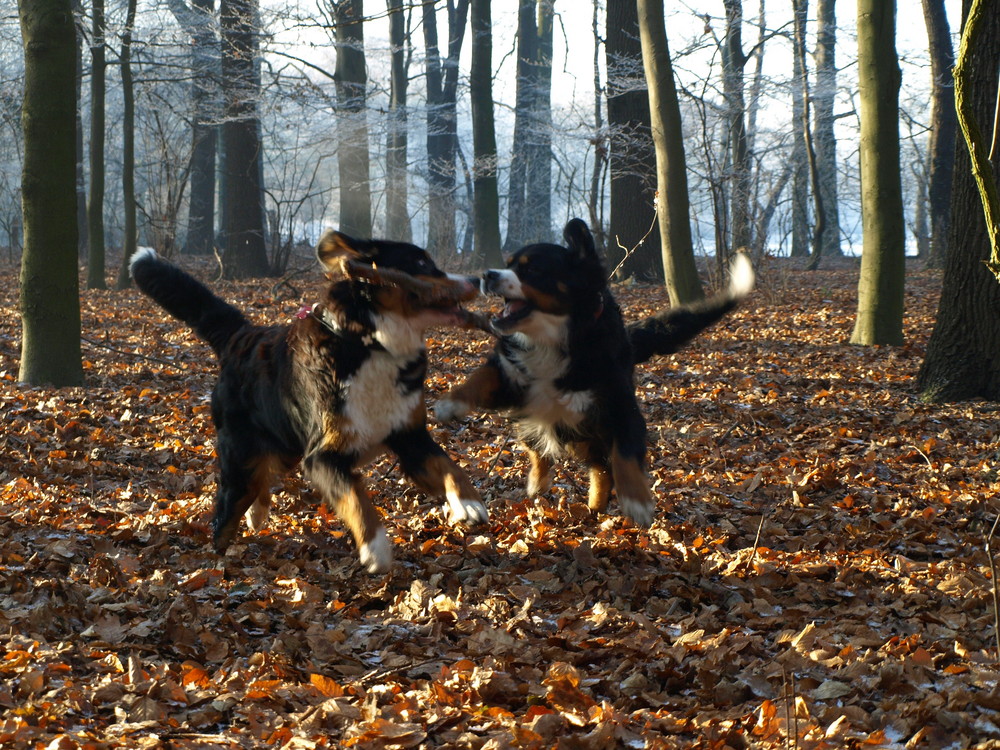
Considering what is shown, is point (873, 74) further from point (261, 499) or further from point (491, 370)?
point (261, 499)

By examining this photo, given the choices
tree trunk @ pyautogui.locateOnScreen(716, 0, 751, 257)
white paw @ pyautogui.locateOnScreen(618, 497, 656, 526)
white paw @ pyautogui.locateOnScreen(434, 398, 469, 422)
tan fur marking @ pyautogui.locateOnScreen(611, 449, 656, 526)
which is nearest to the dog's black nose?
white paw @ pyautogui.locateOnScreen(434, 398, 469, 422)

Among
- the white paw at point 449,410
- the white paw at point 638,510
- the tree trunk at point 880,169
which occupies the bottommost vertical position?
the white paw at point 638,510

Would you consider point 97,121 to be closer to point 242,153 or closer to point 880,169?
point 242,153

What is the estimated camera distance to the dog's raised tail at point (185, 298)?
5.43m

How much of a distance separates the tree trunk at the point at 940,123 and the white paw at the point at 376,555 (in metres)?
16.7

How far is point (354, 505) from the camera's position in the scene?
464cm

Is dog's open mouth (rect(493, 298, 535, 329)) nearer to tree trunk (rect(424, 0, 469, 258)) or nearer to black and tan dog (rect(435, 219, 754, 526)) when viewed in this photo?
black and tan dog (rect(435, 219, 754, 526))

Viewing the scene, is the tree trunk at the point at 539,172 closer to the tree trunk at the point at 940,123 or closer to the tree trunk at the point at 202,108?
the tree trunk at the point at 202,108

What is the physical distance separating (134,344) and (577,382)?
7.71 m

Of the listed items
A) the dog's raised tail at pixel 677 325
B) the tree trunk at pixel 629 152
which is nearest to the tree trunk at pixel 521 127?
the tree trunk at pixel 629 152

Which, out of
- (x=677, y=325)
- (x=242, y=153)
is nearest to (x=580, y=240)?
(x=677, y=325)

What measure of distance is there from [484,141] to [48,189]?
16542 millimetres

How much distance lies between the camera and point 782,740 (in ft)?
9.71

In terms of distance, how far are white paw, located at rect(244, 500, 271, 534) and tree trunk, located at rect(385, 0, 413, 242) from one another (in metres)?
23.2
